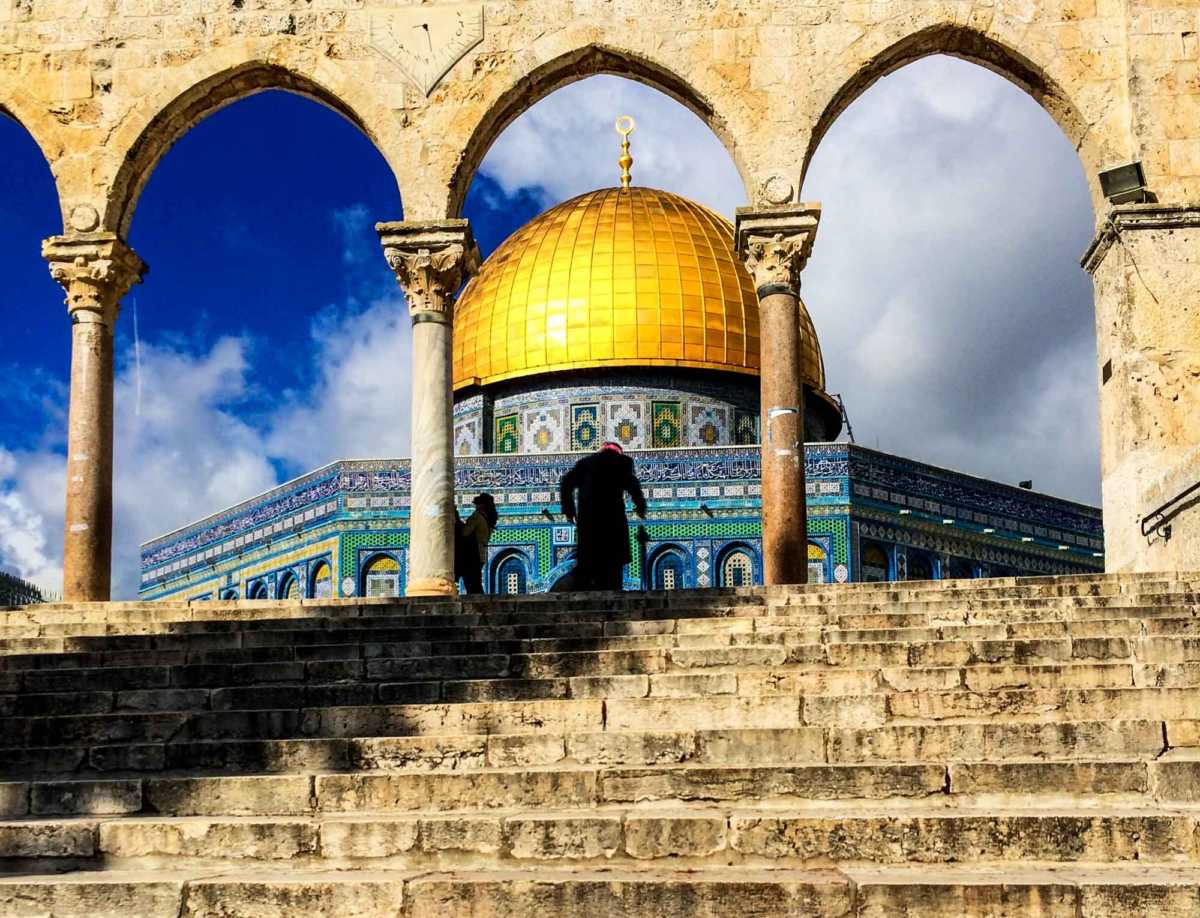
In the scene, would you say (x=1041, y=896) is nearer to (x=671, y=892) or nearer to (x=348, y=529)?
(x=671, y=892)

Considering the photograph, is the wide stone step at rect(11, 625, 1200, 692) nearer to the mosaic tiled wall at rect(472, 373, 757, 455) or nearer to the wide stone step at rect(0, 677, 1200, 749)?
the wide stone step at rect(0, 677, 1200, 749)

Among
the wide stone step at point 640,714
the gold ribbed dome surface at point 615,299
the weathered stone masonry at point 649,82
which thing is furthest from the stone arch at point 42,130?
the gold ribbed dome surface at point 615,299

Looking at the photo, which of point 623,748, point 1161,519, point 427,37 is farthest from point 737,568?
point 623,748

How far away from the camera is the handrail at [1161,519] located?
9928 millimetres

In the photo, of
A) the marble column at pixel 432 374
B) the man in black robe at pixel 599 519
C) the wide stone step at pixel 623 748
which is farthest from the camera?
the marble column at pixel 432 374

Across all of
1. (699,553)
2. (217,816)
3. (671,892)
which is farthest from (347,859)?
(699,553)

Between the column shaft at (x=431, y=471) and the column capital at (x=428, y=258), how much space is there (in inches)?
8.7

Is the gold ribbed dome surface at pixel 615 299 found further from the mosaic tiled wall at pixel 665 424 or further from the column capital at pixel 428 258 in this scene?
the column capital at pixel 428 258

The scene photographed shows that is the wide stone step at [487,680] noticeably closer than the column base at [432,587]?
Yes

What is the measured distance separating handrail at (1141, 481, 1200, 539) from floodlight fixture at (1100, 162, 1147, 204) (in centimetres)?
254

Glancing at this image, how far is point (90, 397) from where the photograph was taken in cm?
1216

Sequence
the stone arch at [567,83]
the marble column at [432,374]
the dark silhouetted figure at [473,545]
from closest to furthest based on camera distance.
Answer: the marble column at [432,374] → the stone arch at [567,83] → the dark silhouetted figure at [473,545]

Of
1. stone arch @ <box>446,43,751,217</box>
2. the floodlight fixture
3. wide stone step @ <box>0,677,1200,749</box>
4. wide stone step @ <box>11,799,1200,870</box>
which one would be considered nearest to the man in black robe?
stone arch @ <box>446,43,751,217</box>

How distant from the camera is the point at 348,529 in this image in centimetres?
2844
